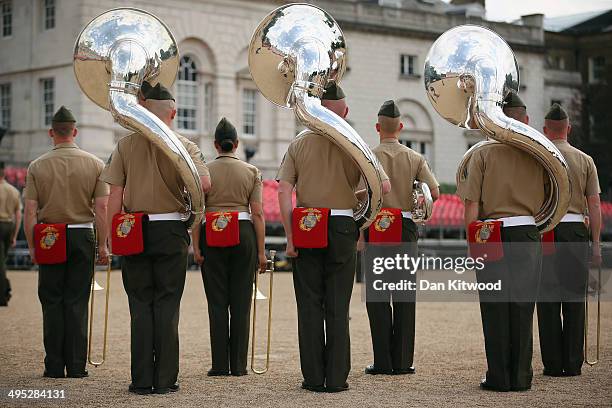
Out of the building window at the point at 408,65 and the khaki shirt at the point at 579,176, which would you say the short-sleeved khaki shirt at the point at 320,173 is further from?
the building window at the point at 408,65

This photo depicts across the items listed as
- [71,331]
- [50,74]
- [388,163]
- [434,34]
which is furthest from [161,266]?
[434,34]

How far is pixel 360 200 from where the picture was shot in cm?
976

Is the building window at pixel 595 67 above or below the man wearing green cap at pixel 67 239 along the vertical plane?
above

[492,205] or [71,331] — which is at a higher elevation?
[492,205]

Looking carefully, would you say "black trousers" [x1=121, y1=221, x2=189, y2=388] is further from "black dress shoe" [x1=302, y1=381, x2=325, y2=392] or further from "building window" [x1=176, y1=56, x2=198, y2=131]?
"building window" [x1=176, y1=56, x2=198, y2=131]

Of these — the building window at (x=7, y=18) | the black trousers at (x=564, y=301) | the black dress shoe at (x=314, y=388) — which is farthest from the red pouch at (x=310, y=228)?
the building window at (x=7, y=18)

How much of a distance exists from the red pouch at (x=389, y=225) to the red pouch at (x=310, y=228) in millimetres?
1459

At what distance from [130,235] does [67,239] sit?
1.36 metres

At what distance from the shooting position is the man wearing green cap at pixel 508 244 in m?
9.38

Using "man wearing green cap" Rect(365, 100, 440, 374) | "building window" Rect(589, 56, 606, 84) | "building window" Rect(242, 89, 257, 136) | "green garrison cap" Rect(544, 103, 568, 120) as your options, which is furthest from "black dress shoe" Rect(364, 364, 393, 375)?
"building window" Rect(589, 56, 606, 84)

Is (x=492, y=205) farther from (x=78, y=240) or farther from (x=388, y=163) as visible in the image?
(x=78, y=240)

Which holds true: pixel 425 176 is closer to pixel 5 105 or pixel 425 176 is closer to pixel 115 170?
pixel 115 170

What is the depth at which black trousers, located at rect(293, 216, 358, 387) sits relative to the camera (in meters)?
9.38

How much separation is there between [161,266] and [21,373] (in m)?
1.93
